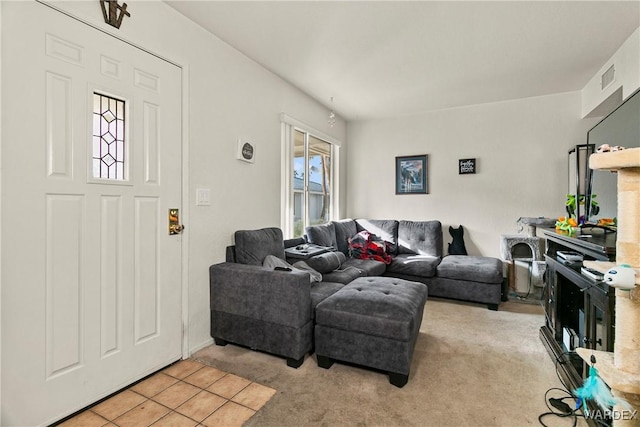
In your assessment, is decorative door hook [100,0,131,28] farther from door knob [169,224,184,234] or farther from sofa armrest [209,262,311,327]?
sofa armrest [209,262,311,327]

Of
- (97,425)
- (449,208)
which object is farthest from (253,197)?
(449,208)

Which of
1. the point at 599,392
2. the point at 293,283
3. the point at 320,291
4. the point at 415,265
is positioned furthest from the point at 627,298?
the point at 415,265

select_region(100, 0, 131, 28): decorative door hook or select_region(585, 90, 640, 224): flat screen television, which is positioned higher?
select_region(100, 0, 131, 28): decorative door hook

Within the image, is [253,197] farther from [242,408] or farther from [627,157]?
[627,157]

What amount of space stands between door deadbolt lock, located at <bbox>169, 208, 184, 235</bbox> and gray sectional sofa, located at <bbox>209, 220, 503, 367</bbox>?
1.38 ft

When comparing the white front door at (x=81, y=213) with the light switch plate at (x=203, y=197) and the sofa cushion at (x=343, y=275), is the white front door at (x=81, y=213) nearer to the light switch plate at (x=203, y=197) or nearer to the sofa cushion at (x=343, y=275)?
the light switch plate at (x=203, y=197)

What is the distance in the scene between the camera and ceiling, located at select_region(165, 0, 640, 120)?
7.20ft

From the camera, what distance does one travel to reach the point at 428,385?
75.9 inches

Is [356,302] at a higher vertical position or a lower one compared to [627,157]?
lower

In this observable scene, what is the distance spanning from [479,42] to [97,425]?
3.66 meters

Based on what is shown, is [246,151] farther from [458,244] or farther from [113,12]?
[458,244]

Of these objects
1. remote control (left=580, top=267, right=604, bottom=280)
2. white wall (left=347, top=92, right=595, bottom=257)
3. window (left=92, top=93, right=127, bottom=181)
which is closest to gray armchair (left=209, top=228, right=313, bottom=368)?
window (left=92, top=93, right=127, bottom=181)

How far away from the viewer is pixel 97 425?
62.4 inches

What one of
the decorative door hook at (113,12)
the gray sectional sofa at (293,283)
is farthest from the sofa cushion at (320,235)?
the decorative door hook at (113,12)
